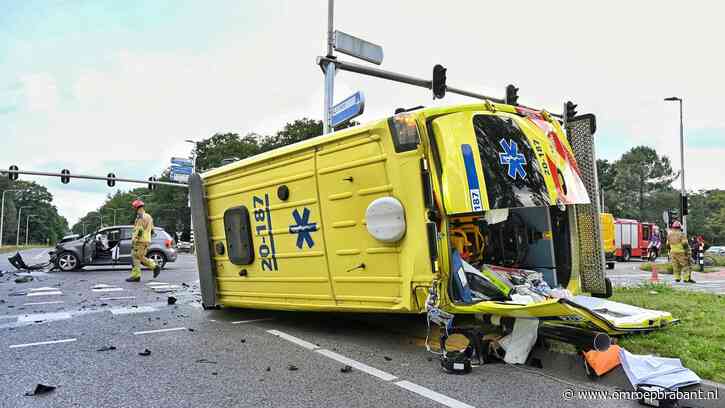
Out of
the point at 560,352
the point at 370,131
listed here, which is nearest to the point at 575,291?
the point at 560,352

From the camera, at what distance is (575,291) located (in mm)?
5492

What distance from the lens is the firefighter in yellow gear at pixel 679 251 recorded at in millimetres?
12445

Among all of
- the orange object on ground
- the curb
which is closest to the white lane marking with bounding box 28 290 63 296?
the curb

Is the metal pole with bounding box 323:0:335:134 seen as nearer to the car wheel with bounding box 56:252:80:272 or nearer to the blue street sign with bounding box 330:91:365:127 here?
the blue street sign with bounding box 330:91:365:127

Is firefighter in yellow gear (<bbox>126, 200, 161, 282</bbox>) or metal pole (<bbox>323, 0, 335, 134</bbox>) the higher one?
metal pole (<bbox>323, 0, 335, 134</bbox>)

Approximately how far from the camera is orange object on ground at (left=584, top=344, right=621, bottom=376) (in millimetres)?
3648

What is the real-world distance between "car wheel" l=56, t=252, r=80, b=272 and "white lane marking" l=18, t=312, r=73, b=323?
9661 millimetres

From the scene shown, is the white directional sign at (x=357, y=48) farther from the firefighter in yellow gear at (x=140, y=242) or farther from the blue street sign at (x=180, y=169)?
the blue street sign at (x=180, y=169)

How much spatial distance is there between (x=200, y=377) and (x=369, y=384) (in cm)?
132

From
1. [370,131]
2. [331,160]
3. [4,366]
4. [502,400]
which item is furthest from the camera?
[331,160]

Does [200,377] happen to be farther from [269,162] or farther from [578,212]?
[578,212]

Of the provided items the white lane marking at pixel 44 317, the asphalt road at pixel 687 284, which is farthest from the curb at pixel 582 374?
the asphalt road at pixel 687 284

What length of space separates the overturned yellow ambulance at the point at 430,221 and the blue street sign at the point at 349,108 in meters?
3.43

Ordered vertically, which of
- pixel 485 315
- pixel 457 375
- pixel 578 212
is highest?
pixel 578 212
